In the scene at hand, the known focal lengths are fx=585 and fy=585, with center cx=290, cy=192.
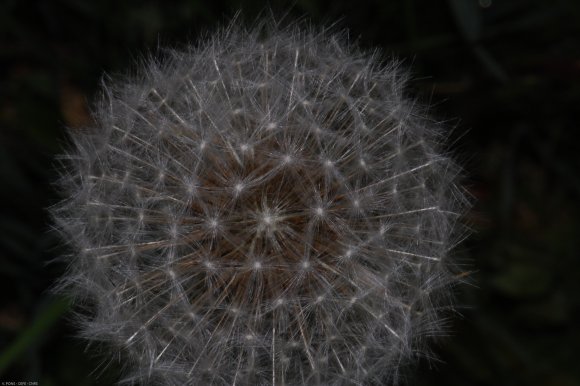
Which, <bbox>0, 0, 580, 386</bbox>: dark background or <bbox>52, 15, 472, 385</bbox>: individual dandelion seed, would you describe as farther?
<bbox>0, 0, 580, 386</bbox>: dark background

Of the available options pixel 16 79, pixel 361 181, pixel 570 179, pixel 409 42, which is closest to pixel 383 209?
pixel 361 181

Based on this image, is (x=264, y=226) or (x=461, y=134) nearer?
(x=264, y=226)

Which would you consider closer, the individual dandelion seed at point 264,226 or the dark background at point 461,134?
the individual dandelion seed at point 264,226

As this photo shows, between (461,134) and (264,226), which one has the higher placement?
(264,226)
